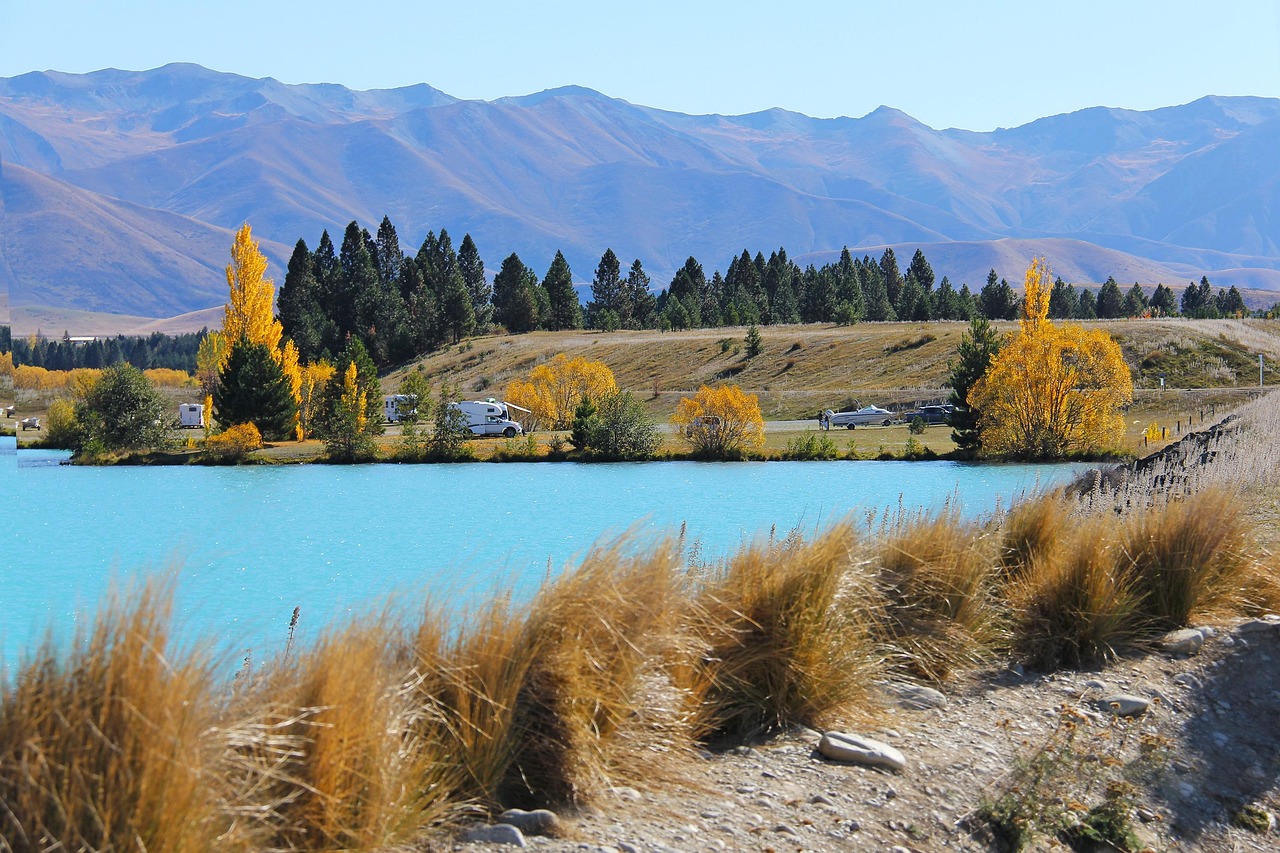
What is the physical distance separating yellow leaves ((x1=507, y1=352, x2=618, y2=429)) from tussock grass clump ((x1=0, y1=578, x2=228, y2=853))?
173 ft

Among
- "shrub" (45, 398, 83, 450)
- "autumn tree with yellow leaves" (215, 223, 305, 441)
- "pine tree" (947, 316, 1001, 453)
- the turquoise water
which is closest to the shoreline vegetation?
the turquoise water

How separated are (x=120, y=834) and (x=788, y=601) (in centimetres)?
347

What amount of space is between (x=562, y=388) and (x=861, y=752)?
52.8 meters

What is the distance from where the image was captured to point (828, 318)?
315ft

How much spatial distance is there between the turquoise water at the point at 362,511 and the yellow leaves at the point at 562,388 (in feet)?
40.7

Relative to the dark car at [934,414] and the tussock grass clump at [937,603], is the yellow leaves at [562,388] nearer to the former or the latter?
the dark car at [934,414]

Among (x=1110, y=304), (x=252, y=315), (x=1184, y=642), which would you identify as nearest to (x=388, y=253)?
(x=252, y=315)

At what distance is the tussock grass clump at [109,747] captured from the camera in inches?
118

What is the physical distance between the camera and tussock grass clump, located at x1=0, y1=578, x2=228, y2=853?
2990 mm

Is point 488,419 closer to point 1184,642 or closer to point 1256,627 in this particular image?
point 1256,627

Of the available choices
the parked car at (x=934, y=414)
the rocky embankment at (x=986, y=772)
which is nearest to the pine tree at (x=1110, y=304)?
the parked car at (x=934, y=414)

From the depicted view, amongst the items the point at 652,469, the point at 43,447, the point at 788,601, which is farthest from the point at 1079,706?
the point at 43,447

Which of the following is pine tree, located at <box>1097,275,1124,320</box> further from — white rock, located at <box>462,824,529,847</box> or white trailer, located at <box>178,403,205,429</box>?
white rock, located at <box>462,824,529,847</box>

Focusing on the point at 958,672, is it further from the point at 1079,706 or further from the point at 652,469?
the point at 652,469
